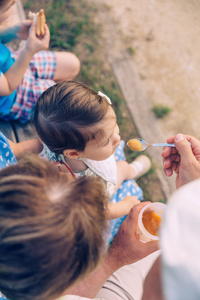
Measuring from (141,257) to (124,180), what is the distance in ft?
2.05

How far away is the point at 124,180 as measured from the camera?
1.85m

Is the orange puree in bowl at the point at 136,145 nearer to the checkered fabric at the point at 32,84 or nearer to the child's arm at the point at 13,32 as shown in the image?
the checkered fabric at the point at 32,84

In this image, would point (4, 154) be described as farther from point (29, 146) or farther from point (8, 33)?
point (8, 33)

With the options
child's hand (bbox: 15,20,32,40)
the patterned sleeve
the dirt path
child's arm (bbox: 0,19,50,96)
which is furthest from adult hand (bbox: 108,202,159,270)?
child's hand (bbox: 15,20,32,40)

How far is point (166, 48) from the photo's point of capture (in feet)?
8.89

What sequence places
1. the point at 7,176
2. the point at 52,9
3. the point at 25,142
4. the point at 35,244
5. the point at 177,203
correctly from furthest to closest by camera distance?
1. the point at 52,9
2. the point at 25,142
3. the point at 7,176
4. the point at 35,244
5. the point at 177,203

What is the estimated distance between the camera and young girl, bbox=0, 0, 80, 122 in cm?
156

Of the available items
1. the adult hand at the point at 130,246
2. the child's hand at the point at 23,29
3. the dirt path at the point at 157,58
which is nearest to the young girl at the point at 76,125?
the adult hand at the point at 130,246

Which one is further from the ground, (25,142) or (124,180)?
(25,142)

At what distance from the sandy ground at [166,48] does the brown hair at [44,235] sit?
1.70 metres

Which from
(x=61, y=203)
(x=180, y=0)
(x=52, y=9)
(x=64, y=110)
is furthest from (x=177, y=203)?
(x=180, y=0)

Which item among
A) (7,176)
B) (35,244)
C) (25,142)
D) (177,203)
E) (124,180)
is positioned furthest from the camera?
(124,180)

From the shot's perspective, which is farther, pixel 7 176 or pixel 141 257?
pixel 141 257

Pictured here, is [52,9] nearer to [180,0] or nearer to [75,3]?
[75,3]
